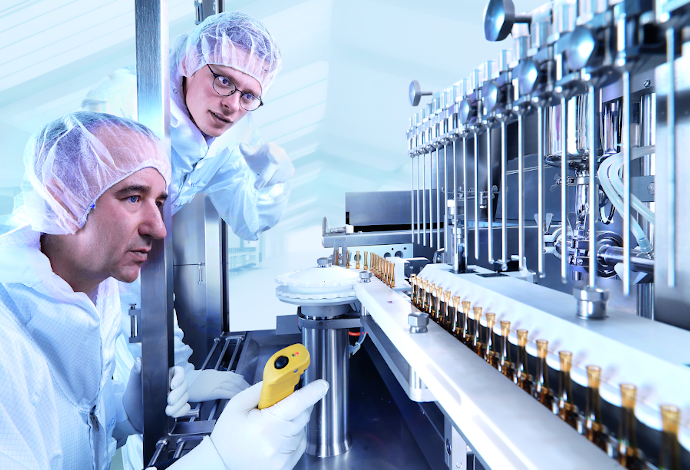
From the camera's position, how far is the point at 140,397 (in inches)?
45.1

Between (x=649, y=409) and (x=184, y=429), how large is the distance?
1.09m

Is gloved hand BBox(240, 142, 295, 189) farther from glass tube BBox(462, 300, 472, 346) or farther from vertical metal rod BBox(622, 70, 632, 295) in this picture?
vertical metal rod BBox(622, 70, 632, 295)

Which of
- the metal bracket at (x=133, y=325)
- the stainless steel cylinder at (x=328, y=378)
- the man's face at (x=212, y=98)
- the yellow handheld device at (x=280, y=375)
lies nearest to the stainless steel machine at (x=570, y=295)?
the metal bracket at (x=133, y=325)

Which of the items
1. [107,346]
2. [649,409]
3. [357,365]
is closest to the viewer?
[649,409]

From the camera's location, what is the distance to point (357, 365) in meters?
2.78

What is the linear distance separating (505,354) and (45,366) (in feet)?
3.02

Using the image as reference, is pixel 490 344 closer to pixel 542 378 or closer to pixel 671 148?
pixel 542 378

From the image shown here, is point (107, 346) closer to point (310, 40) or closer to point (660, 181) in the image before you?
point (660, 181)

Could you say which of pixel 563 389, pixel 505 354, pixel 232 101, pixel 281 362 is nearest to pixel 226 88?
pixel 232 101

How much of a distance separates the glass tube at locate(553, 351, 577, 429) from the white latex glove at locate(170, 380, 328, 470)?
1.97 feet

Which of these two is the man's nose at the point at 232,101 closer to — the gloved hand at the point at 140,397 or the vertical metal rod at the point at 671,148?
the gloved hand at the point at 140,397

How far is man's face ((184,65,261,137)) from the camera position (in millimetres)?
1493

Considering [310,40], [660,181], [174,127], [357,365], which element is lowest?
[357,365]

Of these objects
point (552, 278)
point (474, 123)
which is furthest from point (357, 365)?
point (474, 123)
